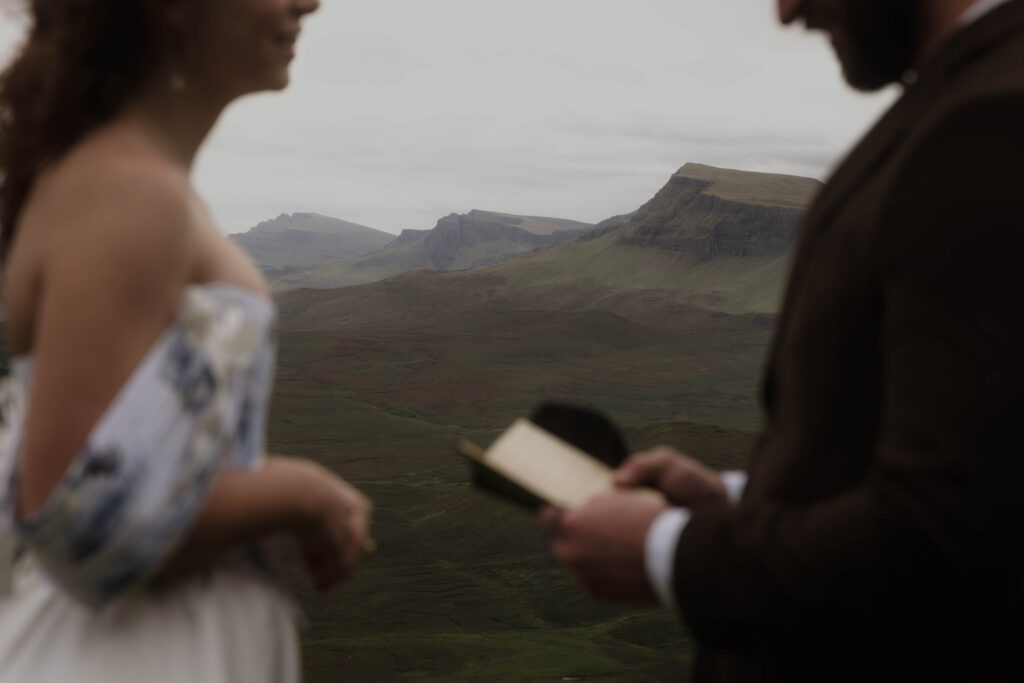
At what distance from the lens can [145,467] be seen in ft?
3.18

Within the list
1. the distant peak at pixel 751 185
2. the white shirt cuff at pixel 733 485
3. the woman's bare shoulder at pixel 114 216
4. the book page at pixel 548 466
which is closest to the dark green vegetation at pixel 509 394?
the distant peak at pixel 751 185

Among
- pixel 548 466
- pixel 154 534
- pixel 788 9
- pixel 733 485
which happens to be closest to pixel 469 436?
pixel 733 485

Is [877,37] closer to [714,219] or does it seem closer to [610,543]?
[610,543]

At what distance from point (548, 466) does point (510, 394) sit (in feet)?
99.2

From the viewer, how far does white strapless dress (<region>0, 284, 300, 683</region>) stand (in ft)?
3.16

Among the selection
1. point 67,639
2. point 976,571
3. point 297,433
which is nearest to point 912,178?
point 976,571

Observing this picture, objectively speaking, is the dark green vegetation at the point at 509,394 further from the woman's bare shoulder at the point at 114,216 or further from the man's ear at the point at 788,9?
the woman's bare shoulder at the point at 114,216

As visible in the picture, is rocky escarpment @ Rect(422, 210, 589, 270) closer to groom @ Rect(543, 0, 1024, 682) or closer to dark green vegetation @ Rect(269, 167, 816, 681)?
dark green vegetation @ Rect(269, 167, 816, 681)

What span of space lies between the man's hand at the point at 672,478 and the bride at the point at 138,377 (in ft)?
1.16

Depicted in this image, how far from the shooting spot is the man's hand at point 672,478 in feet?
4.32

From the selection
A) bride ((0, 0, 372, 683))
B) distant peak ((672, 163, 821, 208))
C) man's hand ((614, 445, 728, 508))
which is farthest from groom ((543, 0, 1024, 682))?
distant peak ((672, 163, 821, 208))

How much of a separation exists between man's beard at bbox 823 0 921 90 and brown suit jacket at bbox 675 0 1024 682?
7cm

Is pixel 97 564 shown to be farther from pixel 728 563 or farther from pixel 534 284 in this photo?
pixel 534 284

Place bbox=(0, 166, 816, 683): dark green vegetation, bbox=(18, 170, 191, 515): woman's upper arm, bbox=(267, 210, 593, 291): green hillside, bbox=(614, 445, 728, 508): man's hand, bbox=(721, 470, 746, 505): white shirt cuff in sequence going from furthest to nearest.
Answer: bbox=(267, 210, 593, 291): green hillside → bbox=(0, 166, 816, 683): dark green vegetation → bbox=(721, 470, 746, 505): white shirt cuff → bbox=(614, 445, 728, 508): man's hand → bbox=(18, 170, 191, 515): woman's upper arm
